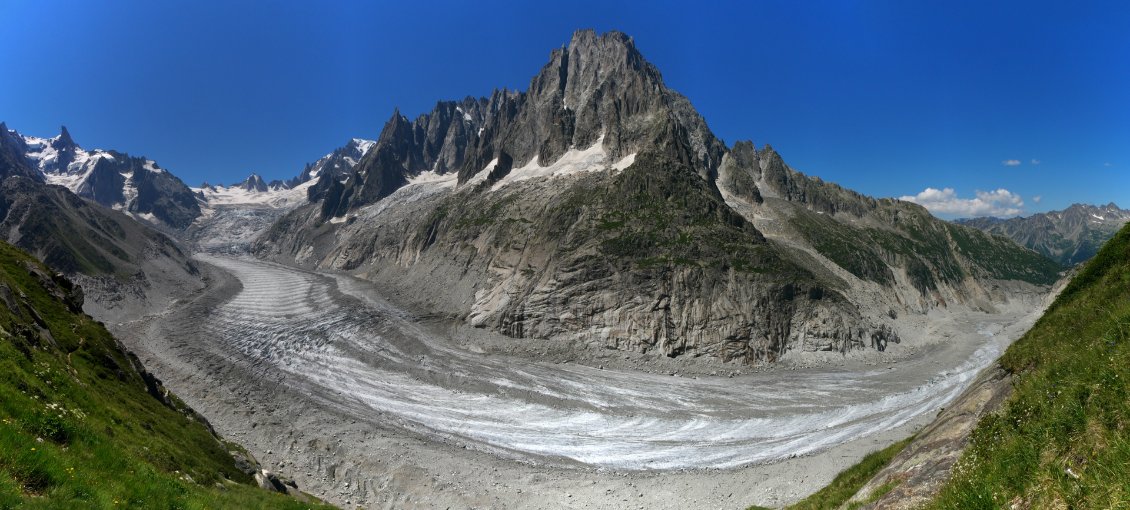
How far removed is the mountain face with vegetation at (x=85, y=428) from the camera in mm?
9344

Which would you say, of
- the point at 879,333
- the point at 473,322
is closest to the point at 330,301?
the point at 473,322

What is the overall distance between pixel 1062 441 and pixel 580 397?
2339 inches

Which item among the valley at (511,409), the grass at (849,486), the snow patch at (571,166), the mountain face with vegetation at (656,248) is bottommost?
the valley at (511,409)

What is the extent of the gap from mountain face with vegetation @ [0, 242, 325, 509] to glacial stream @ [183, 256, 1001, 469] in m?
28.0

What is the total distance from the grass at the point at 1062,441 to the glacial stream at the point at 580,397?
3904cm

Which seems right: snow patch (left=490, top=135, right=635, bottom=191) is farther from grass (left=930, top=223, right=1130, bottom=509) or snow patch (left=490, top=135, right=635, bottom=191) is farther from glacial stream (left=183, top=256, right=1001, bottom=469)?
grass (left=930, top=223, right=1130, bottom=509)

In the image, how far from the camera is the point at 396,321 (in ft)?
333

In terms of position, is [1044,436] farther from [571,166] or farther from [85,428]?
[571,166]

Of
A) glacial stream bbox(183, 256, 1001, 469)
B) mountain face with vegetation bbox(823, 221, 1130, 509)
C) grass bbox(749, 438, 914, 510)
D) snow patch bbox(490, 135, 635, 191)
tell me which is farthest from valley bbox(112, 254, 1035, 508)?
snow patch bbox(490, 135, 635, 191)

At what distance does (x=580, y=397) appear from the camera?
214ft

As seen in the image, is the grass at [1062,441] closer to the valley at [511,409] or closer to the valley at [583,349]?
the valley at [583,349]

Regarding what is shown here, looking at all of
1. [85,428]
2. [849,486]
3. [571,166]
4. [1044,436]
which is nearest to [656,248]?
[571,166]

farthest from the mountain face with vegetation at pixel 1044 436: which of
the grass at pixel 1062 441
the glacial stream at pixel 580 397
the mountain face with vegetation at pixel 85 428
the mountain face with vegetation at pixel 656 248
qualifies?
the mountain face with vegetation at pixel 656 248

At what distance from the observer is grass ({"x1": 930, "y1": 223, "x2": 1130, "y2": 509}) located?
21.6 feet
